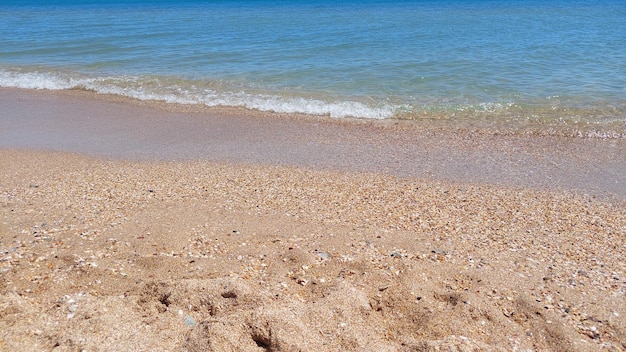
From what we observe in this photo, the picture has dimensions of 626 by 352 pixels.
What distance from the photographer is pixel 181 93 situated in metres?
13.3

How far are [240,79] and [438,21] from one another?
18.2m

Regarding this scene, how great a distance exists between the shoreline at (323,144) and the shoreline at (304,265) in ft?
2.64

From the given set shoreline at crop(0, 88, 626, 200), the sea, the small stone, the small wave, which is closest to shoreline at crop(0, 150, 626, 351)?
the small stone

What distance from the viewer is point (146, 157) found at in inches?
333

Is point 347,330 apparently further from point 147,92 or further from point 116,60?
point 116,60

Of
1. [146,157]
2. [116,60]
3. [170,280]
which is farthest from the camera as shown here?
[116,60]

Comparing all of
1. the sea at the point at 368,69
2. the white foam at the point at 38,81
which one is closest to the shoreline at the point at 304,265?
the sea at the point at 368,69

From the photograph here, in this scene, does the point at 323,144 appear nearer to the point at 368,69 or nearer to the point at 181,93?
the point at 181,93

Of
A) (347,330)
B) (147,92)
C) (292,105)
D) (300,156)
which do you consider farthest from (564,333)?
(147,92)

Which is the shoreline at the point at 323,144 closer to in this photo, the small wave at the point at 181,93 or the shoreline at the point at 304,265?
the small wave at the point at 181,93

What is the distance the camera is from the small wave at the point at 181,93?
1162 cm

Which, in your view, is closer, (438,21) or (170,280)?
(170,280)

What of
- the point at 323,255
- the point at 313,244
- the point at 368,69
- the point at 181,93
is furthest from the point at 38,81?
the point at 323,255

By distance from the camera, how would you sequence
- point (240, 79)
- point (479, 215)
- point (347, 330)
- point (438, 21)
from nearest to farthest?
point (347, 330) < point (479, 215) < point (240, 79) < point (438, 21)
